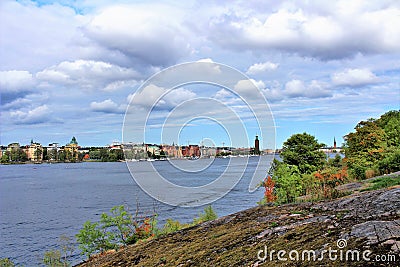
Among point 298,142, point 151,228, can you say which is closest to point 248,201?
point 298,142

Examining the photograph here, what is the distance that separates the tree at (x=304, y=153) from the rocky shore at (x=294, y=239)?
39.2 m

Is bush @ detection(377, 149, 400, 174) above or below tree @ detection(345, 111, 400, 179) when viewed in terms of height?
below

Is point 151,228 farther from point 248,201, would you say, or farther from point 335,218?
point 248,201

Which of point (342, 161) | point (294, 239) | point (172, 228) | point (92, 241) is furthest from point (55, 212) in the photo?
point (294, 239)

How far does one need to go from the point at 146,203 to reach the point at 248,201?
1260cm

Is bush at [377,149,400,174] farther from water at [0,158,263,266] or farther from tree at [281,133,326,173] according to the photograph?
tree at [281,133,326,173]

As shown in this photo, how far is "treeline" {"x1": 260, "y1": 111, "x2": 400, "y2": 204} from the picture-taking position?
22.6m

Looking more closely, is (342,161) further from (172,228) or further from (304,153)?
(172,228)

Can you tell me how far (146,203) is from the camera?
48.2 meters

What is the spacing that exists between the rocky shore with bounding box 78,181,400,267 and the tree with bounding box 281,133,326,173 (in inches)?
1545

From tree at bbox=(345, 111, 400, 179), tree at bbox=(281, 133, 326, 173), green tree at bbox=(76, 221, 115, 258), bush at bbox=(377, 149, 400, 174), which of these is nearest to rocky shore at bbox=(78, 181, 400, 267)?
green tree at bbox=(76, 221, 115, 258)

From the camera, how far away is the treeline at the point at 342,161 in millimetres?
22578

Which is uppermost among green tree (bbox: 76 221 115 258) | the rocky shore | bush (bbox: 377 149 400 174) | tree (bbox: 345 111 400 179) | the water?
tree (bbox: 345 111 400 179)

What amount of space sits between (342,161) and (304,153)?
16.9 ft
